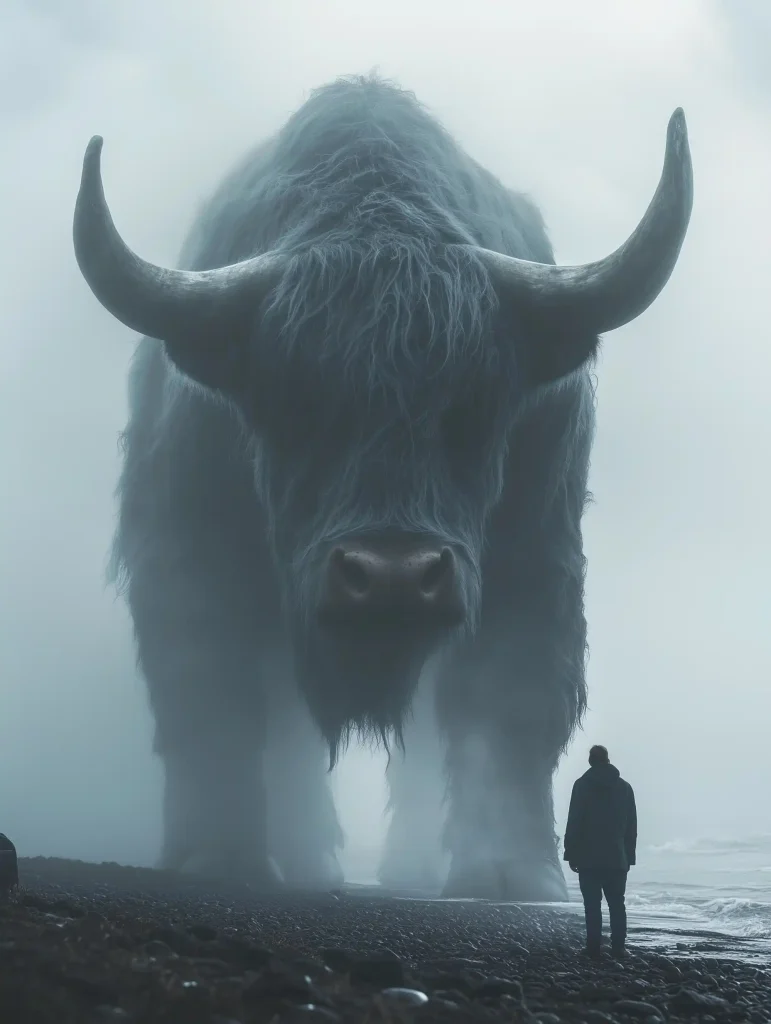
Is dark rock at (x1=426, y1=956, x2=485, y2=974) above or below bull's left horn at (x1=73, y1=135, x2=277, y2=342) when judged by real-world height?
below

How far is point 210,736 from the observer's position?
22.2ft

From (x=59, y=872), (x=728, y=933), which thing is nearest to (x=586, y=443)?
(x=728, y=933)

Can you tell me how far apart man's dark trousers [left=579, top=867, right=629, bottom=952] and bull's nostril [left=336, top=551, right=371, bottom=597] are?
52.0 inches

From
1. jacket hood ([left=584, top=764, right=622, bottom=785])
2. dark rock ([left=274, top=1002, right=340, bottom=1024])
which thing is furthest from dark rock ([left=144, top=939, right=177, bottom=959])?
jacket hood ([left=584, top=764, right=622, bottom=785])

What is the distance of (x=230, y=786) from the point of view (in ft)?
21.7

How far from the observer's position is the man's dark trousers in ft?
13.6

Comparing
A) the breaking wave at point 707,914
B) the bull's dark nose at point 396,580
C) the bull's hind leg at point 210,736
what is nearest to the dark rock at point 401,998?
the bull's dark nose at point 396,580

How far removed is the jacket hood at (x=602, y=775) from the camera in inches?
180

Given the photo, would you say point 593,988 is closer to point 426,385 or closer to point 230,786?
point 426,385

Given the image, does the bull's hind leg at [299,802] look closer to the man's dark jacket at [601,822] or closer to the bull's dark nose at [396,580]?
the bull's dark nose at [396,580]

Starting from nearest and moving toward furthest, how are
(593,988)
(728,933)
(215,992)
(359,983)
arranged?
(215,992), (359,983), (593,988), (728,933)

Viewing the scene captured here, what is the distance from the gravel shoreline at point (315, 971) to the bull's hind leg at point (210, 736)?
1.57 metres

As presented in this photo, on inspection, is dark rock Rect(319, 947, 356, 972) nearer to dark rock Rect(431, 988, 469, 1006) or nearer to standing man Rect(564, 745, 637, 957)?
dark rock Rect(431, 988, 469, 1006)

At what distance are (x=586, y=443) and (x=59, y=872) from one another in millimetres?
3515
